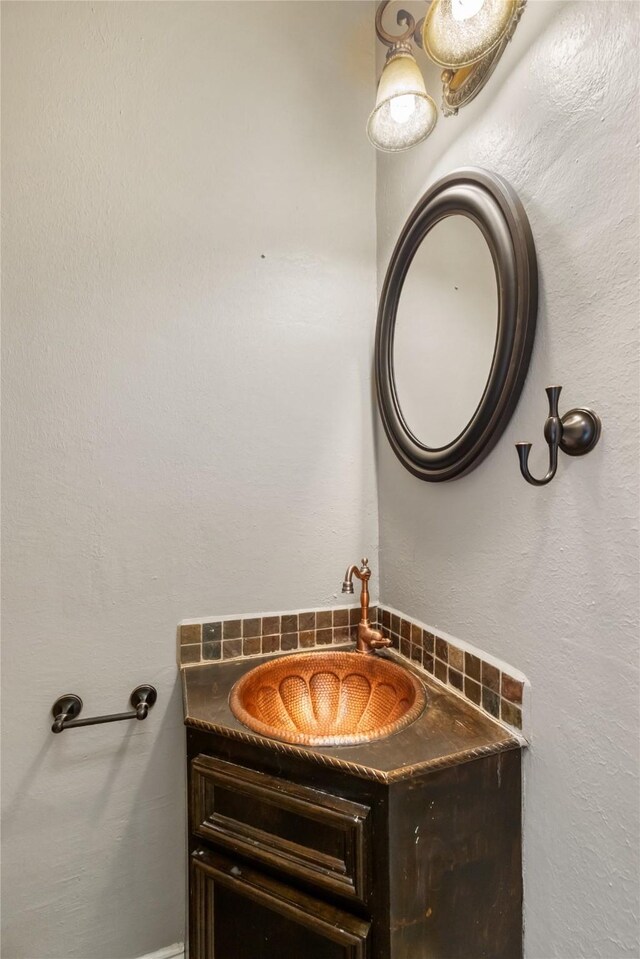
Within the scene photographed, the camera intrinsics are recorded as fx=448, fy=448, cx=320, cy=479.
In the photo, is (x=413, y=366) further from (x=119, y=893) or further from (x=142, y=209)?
(x=119, y=893)

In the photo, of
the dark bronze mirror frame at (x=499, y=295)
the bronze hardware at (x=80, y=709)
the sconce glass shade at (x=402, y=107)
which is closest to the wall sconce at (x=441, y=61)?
the sconce glass shade at (x=402, y=107)

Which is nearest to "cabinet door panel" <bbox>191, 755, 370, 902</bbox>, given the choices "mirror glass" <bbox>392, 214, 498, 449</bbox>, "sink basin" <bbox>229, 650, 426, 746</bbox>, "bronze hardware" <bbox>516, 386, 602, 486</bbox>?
"sink basin" <bbox>229, 650, 426, 746</bbox>

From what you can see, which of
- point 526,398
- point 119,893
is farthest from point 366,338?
point 119,893

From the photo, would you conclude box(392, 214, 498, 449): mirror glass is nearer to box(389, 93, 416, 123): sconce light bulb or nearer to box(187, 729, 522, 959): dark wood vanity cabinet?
box(389, 93, 416, 123): sconce light bulb

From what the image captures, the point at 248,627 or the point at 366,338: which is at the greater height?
the point at 366,338

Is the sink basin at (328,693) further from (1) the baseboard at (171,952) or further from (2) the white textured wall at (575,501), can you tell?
(1) the baseboard at (171,952)

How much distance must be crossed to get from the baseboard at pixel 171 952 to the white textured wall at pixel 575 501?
3.03ft

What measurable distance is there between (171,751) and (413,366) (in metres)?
1.16

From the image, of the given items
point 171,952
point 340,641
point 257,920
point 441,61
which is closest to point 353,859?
point 257,920

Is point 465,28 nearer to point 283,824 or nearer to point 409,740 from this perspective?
point 409,740

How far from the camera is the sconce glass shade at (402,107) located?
96cm

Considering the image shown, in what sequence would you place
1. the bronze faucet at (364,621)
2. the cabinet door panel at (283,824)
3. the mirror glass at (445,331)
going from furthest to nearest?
the bronze faucet at (364,621) < the mirror glass at (445,331) < the cabinet door panel at (283,824)

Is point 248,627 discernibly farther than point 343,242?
No

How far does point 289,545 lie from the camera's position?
125 cm
